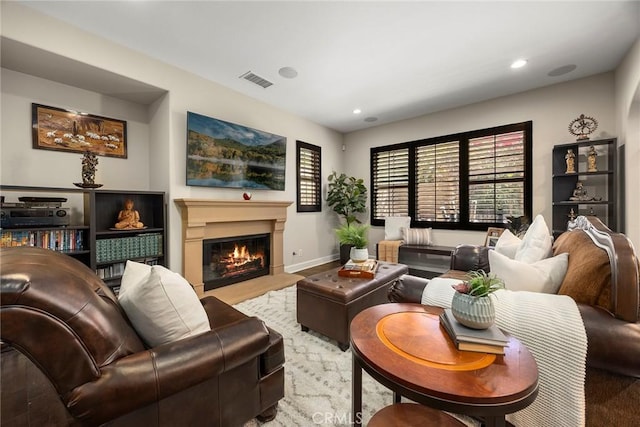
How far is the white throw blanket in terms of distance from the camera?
993 millimetres

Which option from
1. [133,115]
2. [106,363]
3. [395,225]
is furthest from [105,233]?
[395,225]

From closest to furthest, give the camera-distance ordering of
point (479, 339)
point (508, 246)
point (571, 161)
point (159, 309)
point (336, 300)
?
point (479, 339) < point (159, 309) < point (336, 300) < point (508, 246) < point (571, 161)

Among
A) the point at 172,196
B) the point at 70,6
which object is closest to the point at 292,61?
the point at 70,6

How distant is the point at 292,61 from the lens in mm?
2920

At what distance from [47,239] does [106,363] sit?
236 cm

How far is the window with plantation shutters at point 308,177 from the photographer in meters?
4.75

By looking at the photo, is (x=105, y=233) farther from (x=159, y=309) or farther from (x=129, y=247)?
(x=159, y=309)

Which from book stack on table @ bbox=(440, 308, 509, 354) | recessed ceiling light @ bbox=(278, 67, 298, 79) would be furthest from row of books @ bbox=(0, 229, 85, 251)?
book stack on table @ bbox=(440, 308, 509, 354)

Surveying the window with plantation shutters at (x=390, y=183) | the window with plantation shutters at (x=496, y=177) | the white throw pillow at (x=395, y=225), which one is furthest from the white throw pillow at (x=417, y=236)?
the window with plantation shutters at (x=496, y=177)

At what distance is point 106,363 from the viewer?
0.84 meters

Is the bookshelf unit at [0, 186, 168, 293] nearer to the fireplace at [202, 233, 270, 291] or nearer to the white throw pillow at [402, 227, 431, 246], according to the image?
the fireplace at [202, 233, 270, 291]

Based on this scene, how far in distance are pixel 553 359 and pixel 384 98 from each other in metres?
3.76

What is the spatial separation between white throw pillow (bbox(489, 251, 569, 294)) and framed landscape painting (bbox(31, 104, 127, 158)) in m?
4.07

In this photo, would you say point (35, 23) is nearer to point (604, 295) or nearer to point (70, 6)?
point (70, 6)
